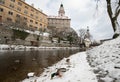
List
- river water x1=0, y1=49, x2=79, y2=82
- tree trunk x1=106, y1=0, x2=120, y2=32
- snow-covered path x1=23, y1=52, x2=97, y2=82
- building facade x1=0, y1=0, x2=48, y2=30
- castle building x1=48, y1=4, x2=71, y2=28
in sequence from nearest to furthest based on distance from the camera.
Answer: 1. snow-covered path x1=23, y1=52, x2=97, y2=82
2. river water x1=0, y1=49, x2=79, y2=82
3. tree trunk x1=106, y1=0, x2=120, y2=32
4. building facade x1=0, y1=0, x2=48, y2=30
5. castle building x1=48, y1=4, x2=71, y2=28

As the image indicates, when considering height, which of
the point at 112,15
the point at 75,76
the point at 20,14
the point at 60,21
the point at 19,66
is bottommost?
the point at 19,66

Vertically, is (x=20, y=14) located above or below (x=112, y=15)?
above

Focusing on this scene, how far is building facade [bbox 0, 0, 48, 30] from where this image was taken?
201 feet

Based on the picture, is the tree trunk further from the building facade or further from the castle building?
the castle building

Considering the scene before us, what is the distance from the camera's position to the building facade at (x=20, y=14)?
201 ft

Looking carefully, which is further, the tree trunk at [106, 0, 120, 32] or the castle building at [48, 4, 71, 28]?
the castle building at [48, 4, 71, 28]

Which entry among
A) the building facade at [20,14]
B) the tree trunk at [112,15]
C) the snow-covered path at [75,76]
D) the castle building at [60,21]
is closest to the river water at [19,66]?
the snow-covered path at [75,76]

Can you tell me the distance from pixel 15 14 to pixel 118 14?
58.0 m

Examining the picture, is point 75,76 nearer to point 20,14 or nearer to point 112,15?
point 112,15

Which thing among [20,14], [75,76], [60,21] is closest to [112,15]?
[75,76]

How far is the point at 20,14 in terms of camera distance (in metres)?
73.1

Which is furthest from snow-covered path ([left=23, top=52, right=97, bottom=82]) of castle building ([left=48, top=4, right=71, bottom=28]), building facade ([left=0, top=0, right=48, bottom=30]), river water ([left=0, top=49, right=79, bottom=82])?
castle building ([left=48, top=4, right=71, bottom=28])

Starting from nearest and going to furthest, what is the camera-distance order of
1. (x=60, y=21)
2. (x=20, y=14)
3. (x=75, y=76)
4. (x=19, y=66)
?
1. (x=75, y=76)
2. (x=19, y=66)
3. (x=20, y=14)
4. (x=60, y=21)

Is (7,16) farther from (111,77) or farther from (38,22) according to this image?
(111,77)
